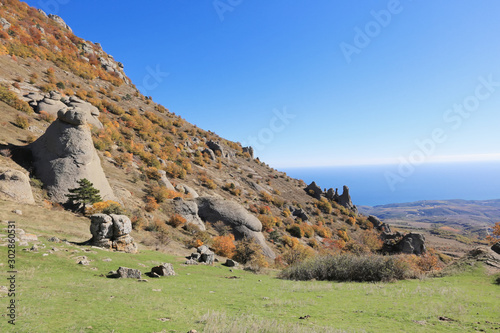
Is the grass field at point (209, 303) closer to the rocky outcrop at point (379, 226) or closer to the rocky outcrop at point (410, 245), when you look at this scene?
the rocky outcrop at point (410, 245)

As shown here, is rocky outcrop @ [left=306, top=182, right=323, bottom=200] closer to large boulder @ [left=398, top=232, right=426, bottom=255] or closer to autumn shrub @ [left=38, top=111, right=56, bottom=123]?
large boulder @ [left=398, top=232, right=426, bottom=255]

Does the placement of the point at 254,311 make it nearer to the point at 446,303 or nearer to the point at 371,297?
the point at 371,297

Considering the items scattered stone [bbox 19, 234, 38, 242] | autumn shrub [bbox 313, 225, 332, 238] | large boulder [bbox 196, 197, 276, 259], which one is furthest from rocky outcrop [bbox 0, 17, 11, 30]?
autumn shrub [bbox 313, 225, 332, 238]

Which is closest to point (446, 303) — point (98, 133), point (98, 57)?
point (98, 133)

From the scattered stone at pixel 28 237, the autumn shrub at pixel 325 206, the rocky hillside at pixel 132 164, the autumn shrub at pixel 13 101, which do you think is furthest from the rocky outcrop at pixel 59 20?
the autumn shrub at pixel 325 206

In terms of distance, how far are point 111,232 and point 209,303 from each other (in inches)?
407

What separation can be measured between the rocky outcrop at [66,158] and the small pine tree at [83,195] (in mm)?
1004

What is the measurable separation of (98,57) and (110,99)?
1043 inches

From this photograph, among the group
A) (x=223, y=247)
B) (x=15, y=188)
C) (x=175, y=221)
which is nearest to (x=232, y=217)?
(x=223, y=247)

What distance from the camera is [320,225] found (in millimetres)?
53031

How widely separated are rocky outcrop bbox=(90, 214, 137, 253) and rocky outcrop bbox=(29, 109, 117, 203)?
8.64 metres

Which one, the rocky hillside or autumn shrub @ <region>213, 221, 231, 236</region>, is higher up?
the rocky hillside

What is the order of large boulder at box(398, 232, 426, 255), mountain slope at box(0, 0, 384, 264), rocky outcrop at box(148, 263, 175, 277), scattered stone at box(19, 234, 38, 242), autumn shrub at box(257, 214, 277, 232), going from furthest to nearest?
1. autumn shrub at box(257, 214, 277, 232)
2. large boulder at box(398, 232, 426, 255)
3. mountain slope at box(0, 0, 384, 264)
4. rocky outcrop at box(148, 263, 175, 277)
5. scattered stone at box(19, 234, 38, 242)

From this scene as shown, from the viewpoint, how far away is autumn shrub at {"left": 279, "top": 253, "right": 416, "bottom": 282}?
1459 cm
